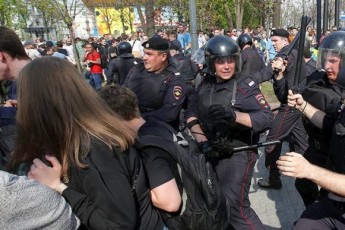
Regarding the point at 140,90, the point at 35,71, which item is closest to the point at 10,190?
the point at 35,71

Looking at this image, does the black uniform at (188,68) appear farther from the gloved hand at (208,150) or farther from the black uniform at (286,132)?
the gloved hand at (208,150)

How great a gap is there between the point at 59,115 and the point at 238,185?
5.82 feet

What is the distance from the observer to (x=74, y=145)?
1621mm

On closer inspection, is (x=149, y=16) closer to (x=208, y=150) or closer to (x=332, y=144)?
(x=208, y=150)

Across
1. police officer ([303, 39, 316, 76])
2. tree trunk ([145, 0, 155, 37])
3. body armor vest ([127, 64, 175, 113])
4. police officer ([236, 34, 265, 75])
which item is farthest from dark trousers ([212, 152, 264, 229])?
tree trunk ([145, 0, 155, 37])

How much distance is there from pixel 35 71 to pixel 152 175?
0.70 metres

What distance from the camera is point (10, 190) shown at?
3.85 feet

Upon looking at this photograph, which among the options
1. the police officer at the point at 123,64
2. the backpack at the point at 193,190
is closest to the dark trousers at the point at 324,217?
the backpack at the point at 193,190

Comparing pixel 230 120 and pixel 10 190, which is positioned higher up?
pixel 10 190

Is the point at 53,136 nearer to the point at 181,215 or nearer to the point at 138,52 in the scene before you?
the point at 181,215

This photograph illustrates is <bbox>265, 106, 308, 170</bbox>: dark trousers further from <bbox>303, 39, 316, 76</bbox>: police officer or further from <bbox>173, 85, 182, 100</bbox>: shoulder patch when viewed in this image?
<bbox>173, 85, 182, 100</bbox>: shoulder patch

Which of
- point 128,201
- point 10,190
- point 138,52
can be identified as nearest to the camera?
point 10,190

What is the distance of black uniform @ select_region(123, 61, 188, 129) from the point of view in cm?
407

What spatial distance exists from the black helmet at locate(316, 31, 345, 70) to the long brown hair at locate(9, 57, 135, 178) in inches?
70.8
